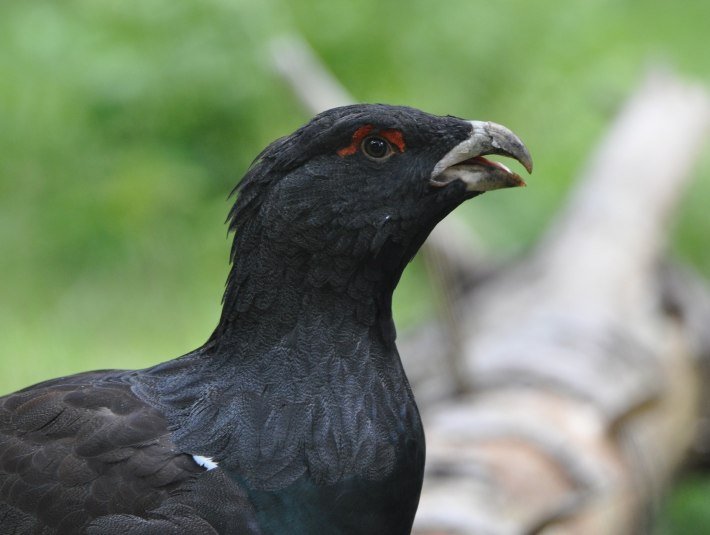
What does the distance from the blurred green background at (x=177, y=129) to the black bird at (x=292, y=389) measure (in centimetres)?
332

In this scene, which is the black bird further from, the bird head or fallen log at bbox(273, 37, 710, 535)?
fallen log at bbox(273, 37, 710, 535)

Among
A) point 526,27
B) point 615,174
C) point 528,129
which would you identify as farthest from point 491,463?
point 526,27

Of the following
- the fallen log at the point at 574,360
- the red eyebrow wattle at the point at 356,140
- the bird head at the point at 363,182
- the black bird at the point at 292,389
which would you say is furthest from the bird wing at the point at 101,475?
the fallen log at the point at 574,360

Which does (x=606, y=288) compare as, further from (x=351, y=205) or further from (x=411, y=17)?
(x=411, y=17)

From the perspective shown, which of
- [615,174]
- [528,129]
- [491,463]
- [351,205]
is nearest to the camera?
[351,205]

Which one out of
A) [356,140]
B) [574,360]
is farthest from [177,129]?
[356,140]

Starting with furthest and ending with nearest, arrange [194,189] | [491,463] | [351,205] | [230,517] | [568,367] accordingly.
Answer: [194,189], [568,367], [491,463], [351,205], [230,517]

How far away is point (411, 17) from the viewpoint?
326 inches

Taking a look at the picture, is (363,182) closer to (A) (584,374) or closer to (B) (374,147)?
(B) (374,147)

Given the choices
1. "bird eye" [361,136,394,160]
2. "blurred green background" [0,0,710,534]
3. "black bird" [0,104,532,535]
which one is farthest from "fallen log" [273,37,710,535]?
"bird eye" [361,136,394,160]

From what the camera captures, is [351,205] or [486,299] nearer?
[351,205]

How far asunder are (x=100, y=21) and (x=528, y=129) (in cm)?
285

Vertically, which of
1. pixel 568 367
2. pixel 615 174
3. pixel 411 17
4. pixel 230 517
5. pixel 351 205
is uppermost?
pixel 411 17

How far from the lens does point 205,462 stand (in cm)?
286
